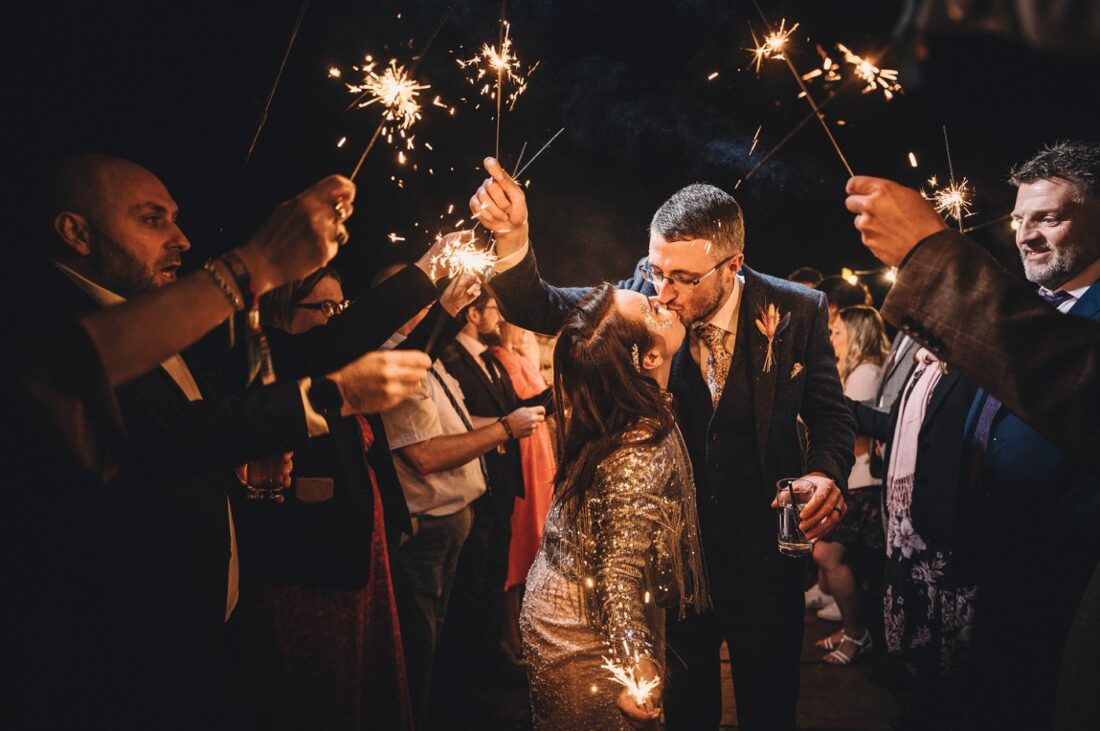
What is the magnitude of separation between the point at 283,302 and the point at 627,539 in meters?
2.20

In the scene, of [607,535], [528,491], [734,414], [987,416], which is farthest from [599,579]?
[528,491]

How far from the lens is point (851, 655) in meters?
4.51

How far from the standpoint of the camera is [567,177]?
8.44 m

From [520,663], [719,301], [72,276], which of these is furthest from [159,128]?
[520,663]

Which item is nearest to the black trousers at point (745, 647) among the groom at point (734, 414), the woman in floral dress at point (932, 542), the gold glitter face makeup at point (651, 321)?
the groom at point (734, 414)

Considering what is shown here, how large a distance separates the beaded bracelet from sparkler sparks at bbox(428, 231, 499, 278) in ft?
4.07

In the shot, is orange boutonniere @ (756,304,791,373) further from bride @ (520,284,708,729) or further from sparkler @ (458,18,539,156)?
sparkler @ (458,18,539,156)

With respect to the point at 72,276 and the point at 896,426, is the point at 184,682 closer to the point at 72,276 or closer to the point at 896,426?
the point at 72,276

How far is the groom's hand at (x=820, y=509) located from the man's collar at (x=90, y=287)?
2424 mm

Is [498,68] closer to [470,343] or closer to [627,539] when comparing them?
[470,343]

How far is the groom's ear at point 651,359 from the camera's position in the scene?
2.43 metres

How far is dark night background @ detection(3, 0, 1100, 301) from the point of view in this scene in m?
2.86

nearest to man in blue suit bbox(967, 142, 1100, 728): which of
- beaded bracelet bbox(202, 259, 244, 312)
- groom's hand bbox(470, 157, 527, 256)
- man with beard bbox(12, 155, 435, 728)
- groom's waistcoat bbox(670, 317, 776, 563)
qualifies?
groom's waistcoat bbox(670, 317, 776, 563)

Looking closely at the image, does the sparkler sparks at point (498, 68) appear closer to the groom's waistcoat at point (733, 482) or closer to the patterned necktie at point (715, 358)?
the patterned necktie at point (715, 358)
